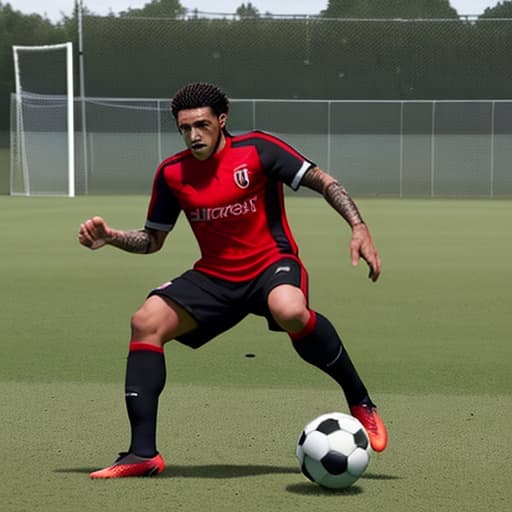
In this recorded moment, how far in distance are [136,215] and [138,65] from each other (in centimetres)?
1397

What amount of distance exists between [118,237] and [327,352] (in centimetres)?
104

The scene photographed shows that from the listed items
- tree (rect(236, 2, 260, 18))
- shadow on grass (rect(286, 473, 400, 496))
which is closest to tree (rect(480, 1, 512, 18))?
tree (rect(236, 2, 260, 18))

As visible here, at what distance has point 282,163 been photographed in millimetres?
4988

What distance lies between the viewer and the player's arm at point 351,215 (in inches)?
185

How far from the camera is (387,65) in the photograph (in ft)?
117

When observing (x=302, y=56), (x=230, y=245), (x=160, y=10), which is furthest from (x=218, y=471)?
(x=160, y=10)

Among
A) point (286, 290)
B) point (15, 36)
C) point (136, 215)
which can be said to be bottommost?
point (136, 215)

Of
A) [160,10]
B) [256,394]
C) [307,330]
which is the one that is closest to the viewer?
[307,330]

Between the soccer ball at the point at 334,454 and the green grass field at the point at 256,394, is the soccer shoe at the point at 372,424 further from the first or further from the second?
the soccer ball at the point at 334,454

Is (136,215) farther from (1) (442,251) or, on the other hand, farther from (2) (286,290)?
(2) (286,290)

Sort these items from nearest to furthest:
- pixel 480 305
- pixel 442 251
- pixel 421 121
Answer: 1. pixel 480 305
2. pixel 442 251
3. pixel 421 121

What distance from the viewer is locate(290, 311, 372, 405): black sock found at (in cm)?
486

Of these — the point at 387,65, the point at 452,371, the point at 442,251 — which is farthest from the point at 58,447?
the point at 387,65

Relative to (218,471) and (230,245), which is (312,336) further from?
(218,471)
